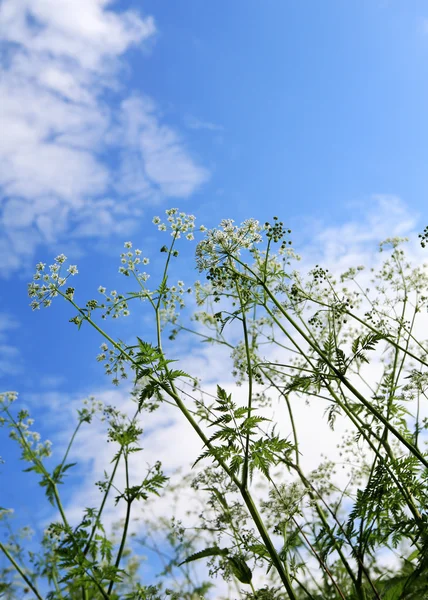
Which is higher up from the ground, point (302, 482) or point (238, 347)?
point (238, 347)

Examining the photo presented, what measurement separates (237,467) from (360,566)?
1.49 m

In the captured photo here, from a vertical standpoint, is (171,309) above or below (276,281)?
above

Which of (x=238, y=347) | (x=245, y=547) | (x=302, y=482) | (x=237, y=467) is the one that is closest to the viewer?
(x=237, y=467)

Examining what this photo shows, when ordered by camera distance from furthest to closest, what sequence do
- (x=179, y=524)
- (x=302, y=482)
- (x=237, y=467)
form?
(x=179, y=524) → (x=302, y=482) → (x=237, y=467)

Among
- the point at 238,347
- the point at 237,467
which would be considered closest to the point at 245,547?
the point at 237,467

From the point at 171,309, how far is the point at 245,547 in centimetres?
320

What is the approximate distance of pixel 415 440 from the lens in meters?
6.14

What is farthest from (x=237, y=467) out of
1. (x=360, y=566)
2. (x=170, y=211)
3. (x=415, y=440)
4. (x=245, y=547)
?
(x=170, y=211)

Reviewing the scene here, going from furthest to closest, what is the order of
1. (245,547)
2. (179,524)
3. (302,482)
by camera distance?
(179,524), (302,482), (245,547)

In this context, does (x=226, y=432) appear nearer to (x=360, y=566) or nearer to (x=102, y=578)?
(x=360, y=566)

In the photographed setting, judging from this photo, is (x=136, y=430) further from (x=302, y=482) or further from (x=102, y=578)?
(x=302, y=482)

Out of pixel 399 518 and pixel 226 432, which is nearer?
pixel 226 432

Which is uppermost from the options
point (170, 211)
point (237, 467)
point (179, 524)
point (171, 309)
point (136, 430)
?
point (170, 211)

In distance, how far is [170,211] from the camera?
22.9ft
